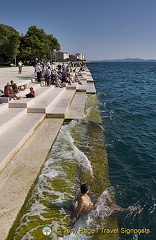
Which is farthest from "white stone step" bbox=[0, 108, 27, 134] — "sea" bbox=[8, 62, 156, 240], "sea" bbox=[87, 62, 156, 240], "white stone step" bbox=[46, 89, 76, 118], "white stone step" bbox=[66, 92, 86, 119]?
"sea" bbox=[87, 62, 156, 240]

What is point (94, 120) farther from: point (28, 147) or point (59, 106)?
point (28, 147)

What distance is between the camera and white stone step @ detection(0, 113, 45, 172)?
19.5 ft

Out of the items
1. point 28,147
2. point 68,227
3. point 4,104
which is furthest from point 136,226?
point 4,104

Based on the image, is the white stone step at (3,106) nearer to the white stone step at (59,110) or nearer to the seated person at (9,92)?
the seated person at (9,92)

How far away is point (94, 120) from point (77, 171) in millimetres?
5133

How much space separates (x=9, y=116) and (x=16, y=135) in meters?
1.80

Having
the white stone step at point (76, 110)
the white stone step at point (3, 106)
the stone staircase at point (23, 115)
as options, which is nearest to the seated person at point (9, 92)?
the stone staircase at point (23, 115)

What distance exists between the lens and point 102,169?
6.32 m

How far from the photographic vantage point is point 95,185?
5465 mm

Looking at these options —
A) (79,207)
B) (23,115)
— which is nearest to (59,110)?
(23,115)

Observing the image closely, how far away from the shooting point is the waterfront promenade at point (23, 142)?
4.54 m

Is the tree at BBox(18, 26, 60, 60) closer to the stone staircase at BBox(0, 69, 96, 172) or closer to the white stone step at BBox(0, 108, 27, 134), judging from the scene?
the stone staircase at BBox(0, 69, 96, 172)

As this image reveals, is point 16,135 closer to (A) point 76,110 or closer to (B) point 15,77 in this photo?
(A) point 76,110

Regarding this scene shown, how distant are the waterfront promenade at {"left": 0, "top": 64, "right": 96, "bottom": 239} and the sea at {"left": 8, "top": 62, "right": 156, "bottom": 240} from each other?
215 mm
